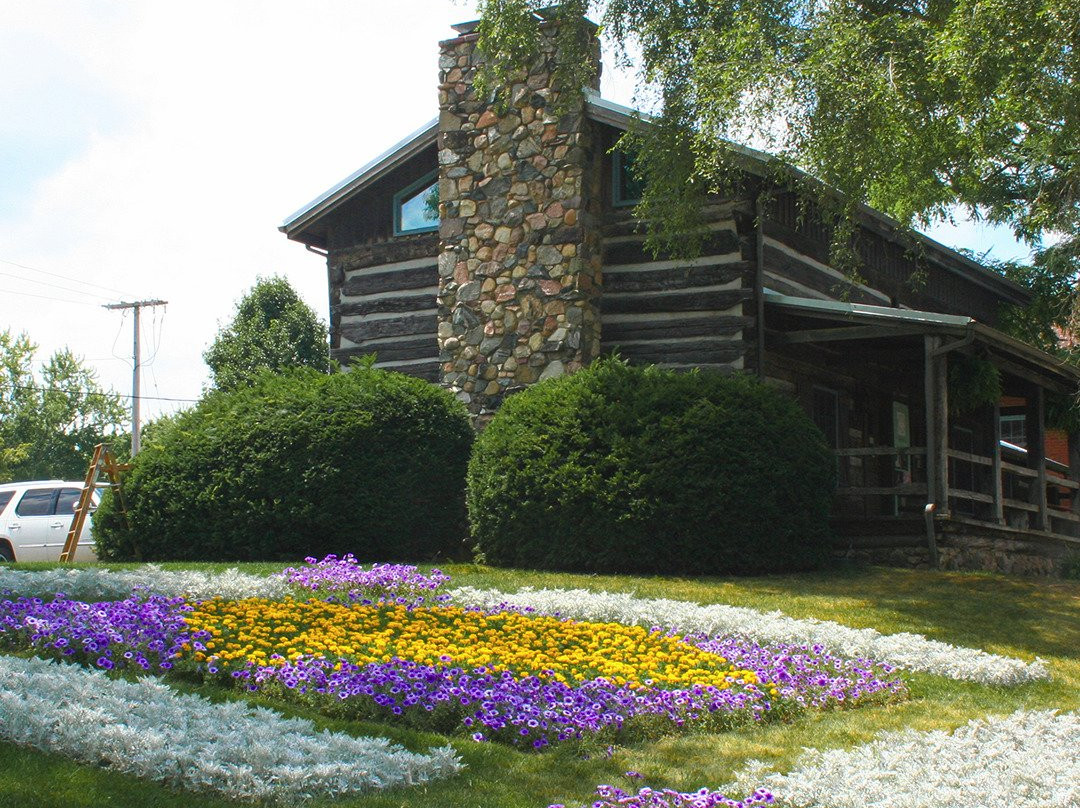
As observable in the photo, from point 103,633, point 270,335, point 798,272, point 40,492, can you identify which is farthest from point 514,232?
point 270,335

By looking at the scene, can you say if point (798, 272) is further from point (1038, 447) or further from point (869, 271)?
point (1038, 447)

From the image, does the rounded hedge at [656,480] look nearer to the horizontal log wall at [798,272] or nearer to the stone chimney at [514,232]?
the stone chimney at [514,232]

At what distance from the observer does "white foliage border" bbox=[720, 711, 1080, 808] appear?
206 inches

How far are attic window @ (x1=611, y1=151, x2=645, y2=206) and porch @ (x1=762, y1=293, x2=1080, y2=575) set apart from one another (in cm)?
245

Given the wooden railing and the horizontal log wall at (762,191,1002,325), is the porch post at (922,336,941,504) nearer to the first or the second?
the wooden railing

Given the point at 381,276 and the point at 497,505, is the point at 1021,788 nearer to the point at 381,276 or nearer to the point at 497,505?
the point at 497,505

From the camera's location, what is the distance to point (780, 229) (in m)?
17.0

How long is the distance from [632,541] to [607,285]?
4.75m

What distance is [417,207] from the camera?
61.6 ft

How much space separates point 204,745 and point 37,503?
52.6ft

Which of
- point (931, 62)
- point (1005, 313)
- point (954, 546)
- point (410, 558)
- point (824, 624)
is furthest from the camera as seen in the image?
point (1005, 313)

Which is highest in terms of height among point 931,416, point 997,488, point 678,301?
point 678,301

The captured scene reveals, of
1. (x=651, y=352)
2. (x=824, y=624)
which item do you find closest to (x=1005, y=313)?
(x=651, y=352)

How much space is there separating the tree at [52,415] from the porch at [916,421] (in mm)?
42259
